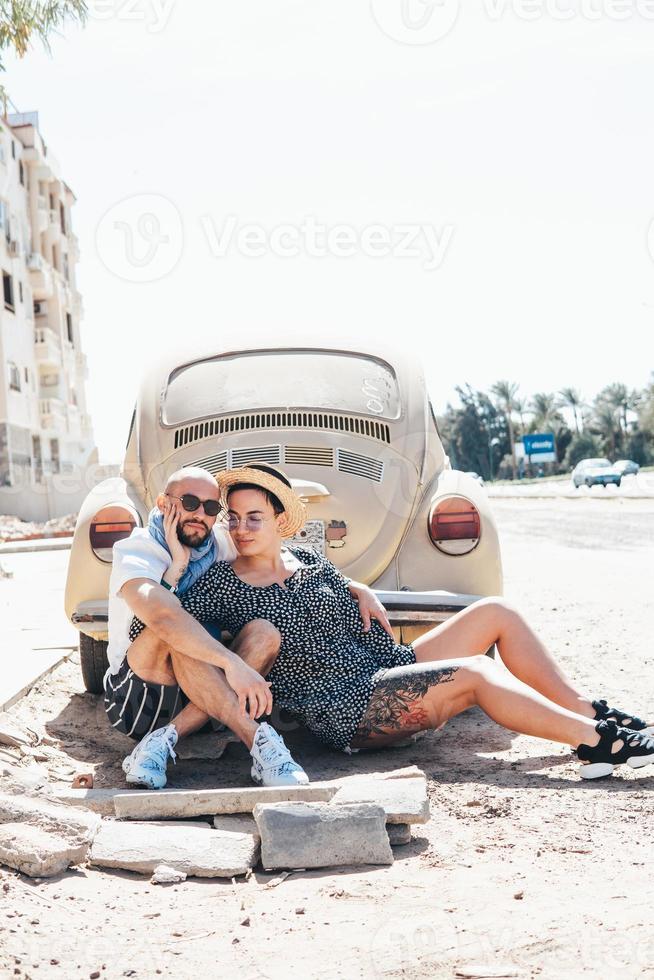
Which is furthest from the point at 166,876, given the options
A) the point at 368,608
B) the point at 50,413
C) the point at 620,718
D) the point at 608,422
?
the point at 608,422

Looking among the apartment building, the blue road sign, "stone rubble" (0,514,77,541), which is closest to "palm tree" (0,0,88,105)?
"stone rubble" (0,514,77,541)

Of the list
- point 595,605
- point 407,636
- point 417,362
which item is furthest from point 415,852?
point 595,605

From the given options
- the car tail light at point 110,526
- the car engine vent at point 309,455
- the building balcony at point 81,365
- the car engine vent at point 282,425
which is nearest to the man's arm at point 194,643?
the car tail light at point 110,526

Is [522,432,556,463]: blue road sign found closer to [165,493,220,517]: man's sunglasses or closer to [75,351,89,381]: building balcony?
[75,351,89,381]: building balcony

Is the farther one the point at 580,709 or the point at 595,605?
the point at 595,605

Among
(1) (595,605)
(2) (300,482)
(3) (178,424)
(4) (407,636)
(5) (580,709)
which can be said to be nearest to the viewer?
(5) (580,709)

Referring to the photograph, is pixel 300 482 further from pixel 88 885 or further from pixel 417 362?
pixel 88 885

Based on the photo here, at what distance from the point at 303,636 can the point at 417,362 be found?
279cm

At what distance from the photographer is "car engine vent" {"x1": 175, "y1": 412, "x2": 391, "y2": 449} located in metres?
6.11

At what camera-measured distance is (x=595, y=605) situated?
964 cm

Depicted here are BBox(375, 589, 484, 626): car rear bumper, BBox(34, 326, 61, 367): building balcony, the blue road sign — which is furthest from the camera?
the blue road sign

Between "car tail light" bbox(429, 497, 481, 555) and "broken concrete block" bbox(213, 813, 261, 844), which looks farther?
"car tail light" bbox(429, 497, 481, 555)

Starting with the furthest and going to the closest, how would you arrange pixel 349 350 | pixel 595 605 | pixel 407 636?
1. pixel 595 605
2. pixel 349 350
3. pixel 407 636

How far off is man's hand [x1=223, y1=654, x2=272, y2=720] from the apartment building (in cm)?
3145
